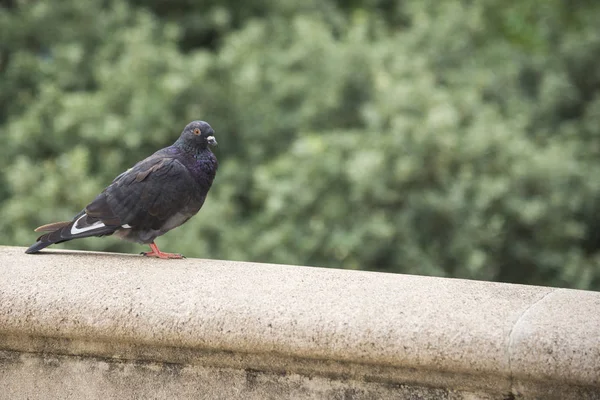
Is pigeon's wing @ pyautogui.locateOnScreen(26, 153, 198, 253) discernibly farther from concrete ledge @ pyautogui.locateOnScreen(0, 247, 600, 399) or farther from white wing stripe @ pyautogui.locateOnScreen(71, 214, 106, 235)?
concrete ledge @ pyautogui.locateOnScreen(0, 247, 600, 399)

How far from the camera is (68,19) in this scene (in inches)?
272

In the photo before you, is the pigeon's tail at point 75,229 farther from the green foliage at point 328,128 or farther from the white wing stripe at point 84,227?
the green foliage at point 328,128

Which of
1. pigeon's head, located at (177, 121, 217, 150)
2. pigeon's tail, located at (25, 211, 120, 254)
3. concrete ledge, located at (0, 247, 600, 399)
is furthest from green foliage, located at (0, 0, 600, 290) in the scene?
concrete ledge, located at (0, 247, 600, 399)

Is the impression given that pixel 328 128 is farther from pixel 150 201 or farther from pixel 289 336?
pixel 289 336

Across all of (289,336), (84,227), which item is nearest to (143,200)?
(84,227)

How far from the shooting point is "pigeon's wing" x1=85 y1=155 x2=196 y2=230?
309 cm

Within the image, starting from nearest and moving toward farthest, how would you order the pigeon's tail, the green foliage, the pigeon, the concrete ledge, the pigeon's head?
the concrete ledge → the pigeon's tail → the pigeon → the pigeon's head → the green foliage

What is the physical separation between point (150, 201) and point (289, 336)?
1.36 meters

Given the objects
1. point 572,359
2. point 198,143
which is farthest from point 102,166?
point 572,359

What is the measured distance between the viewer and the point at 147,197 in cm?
309

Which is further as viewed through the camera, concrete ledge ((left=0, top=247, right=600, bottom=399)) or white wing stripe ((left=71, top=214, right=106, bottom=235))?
white wing stripe ((left=71, top=214, right=106, bottom=235))

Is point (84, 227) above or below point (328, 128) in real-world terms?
above

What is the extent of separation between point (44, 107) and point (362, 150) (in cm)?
279

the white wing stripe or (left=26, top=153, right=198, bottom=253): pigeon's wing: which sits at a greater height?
(left=26, top=153, right=198, bottom=253): pigeon's wing
